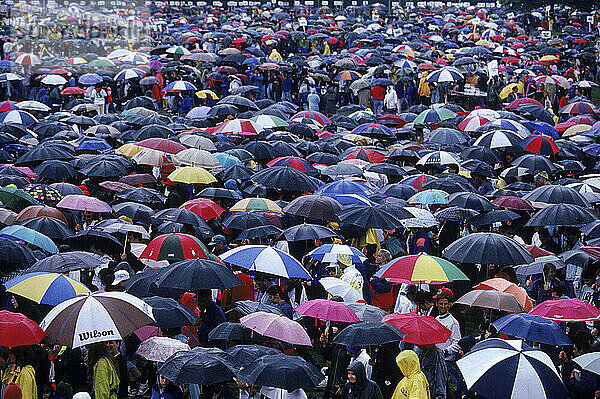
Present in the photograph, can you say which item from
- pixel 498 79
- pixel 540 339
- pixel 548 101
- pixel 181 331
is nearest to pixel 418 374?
pixel 540 339

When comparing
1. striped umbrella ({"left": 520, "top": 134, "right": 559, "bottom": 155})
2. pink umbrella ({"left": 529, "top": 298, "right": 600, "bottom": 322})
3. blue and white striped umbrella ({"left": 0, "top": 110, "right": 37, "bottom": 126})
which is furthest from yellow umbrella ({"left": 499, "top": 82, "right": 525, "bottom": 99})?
pink umbrella ({"left": 529, "top": 298, "right": 600, "bottom": 322})

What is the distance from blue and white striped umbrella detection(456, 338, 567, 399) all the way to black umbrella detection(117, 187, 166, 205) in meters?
7.17

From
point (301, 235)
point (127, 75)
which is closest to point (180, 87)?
point (127, 75)

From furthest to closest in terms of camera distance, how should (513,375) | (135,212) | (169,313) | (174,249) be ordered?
1. (135,212)
2. (174,249)
3. (169,313)
4. (513,375)

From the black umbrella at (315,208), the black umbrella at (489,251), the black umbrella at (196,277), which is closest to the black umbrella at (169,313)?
the black umbrella at (196,277)

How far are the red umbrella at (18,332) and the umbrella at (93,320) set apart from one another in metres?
0.11

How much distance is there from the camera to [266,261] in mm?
9742

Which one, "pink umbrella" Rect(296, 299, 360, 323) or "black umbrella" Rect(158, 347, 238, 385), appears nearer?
"black umbrella" Rect(158, 347, 238, 385)

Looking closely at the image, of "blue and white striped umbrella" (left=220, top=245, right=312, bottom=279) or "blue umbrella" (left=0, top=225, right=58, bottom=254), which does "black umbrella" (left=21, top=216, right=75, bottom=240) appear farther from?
"blue and white striped umbrella" (left=220, top=245, right=312, bottom=279)

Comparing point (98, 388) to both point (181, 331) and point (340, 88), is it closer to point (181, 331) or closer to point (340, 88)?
point (181, 331)

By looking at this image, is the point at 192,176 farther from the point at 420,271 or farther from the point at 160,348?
the point at 160,348

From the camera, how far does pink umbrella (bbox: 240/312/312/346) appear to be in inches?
315

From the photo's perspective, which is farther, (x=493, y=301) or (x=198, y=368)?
(x=493, y=301)

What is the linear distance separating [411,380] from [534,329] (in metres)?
1.48
